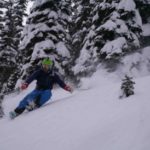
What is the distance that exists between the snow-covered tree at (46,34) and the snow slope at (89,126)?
31.3ft

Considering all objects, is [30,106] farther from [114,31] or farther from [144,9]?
[144,9]

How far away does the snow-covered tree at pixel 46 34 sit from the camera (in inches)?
663

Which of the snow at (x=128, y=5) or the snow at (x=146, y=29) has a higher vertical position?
the snow at (x=128, y=5)

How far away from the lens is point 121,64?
14.3 meters

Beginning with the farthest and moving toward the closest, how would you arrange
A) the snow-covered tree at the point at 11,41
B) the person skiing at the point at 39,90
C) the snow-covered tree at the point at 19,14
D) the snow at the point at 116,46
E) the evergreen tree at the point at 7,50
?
1. the snow-covered tree at the point at 19,14
2. the evergreen tree at the point at 7,50
3. the snow-covered tree at the point at 11,41
4. the snow at the point at 116,46
5. the person skiing at the point at 39,90

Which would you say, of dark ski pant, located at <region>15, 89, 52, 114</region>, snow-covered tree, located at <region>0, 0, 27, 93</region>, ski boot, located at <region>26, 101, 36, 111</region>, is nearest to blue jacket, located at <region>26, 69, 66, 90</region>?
dark ski pant, located at <region>15, 89, 52, 114</region>

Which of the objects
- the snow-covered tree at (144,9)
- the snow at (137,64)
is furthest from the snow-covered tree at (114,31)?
the snow-covered tree at (144,9)

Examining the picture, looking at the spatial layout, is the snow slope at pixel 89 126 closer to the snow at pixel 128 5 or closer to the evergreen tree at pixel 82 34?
the snow at pixel 128 5

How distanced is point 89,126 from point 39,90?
3776mm

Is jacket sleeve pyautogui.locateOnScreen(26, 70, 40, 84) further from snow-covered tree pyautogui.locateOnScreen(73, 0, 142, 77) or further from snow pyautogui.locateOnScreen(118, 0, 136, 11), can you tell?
snow pyautogui.locateOnScreen(118, 0, 136, 11)

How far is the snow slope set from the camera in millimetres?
4414

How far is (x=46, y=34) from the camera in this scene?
17.5 meters

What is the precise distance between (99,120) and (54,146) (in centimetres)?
97

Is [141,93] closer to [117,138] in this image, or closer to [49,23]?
[117,138]
